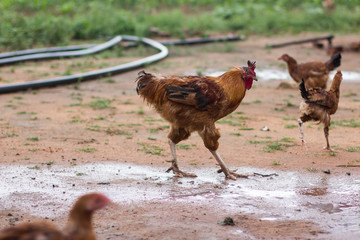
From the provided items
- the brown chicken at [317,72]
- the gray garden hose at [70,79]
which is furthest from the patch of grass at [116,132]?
the brown chicken at [317,72]

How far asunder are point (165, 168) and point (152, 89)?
45.6 inches

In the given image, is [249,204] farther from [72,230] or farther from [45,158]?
[45,158]

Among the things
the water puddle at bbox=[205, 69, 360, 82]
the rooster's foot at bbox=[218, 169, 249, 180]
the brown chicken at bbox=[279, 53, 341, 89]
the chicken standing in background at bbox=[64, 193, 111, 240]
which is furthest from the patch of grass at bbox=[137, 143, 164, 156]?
the water puddle at bbox=[205, 69, 360, 82]

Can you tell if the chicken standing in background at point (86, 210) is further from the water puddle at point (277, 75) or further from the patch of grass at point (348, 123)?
the water puddle at point (277, 75)

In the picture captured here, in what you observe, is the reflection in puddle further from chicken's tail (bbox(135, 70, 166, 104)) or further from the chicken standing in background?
the chicken standing in background

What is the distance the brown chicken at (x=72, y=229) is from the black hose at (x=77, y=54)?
30.0 ft

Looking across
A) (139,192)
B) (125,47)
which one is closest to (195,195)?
(139,192)

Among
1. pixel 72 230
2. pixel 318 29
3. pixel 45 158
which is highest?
pixel 318 29

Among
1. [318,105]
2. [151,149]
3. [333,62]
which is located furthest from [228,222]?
[333,62]

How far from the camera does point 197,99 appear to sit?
6.53 metres

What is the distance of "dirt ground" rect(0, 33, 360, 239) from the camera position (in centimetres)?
515

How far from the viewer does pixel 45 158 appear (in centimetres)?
732

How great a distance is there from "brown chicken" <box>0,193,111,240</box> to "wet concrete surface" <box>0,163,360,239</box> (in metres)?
1.95

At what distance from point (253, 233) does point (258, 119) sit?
18.1 feet
